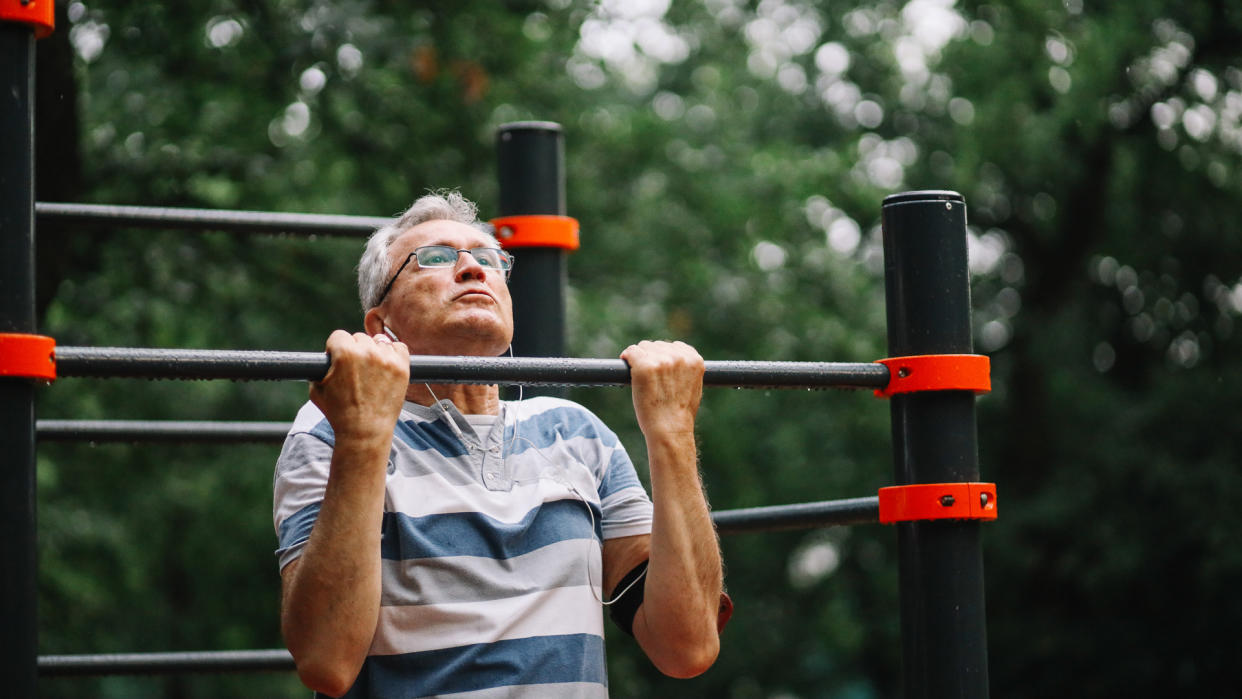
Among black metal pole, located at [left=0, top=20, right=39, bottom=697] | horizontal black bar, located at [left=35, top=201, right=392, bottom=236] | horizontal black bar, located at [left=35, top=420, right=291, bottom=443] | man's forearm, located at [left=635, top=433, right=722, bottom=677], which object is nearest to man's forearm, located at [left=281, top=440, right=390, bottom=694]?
black metal pole, located at [left=0, top=20, right=39, bottom=697]

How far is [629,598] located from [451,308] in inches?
20.4

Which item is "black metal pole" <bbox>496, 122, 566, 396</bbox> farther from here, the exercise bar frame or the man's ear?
the exercise bar frame

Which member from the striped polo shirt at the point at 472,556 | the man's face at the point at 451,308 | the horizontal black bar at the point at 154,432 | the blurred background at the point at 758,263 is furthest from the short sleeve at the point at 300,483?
the blurred background at the point at 758,263

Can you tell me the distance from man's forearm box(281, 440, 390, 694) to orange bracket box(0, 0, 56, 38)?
0.60 m

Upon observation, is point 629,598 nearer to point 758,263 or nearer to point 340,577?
point 340,577

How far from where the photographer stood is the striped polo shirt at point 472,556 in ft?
5.79

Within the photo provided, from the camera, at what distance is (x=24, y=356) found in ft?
4.82

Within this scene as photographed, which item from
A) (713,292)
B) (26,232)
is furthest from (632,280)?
(26,232)

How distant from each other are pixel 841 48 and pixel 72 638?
7.40 m

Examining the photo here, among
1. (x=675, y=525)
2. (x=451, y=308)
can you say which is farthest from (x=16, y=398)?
(x=675, y=525)

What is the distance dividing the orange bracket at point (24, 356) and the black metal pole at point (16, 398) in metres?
0.02

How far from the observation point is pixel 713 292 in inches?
344

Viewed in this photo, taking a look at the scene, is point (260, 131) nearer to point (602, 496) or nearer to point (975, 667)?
point (602, 496)

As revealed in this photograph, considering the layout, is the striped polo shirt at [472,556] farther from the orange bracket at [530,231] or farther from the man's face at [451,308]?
the orange bracket at [530,231]
